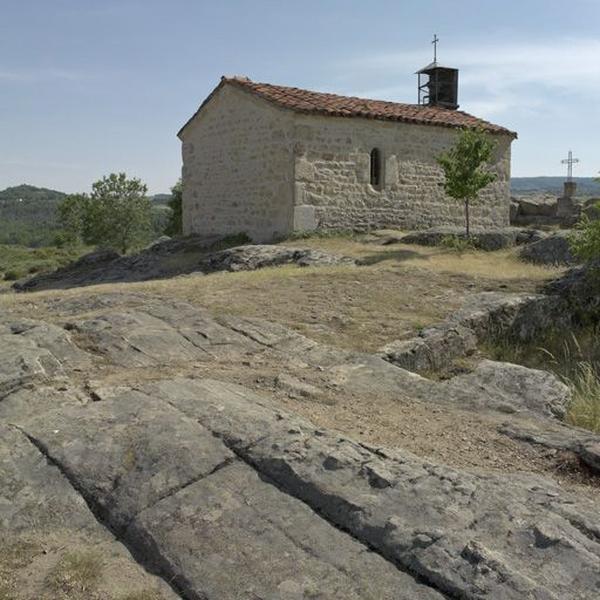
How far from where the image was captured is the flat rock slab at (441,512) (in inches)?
148

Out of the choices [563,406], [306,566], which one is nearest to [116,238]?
[563,406]

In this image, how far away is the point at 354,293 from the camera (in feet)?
39.7

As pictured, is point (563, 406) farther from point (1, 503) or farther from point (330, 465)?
point (1, 503)

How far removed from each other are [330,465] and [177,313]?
5.04 m

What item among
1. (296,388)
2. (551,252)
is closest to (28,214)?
(551,252)

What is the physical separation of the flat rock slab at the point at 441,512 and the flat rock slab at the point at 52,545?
1.13 meters

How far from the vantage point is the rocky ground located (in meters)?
3.84

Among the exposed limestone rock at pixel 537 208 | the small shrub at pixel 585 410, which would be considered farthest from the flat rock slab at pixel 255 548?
the exposed limestone rock at pixel 537 208

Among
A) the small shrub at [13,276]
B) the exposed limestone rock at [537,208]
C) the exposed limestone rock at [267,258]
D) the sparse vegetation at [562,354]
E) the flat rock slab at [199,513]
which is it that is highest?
the exposed limestone rock at [537,208]

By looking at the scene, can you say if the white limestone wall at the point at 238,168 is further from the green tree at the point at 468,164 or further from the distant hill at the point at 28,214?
the distant hill at the point at 28,214

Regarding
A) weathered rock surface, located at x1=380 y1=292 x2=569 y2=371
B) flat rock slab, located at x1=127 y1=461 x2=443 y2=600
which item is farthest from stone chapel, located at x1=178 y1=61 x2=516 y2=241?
flat rock slab, located at x1=127 y1=461 x2=443 y2=600

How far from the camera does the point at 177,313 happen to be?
9344 mm

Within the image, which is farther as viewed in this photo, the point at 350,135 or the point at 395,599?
the point at 350,135

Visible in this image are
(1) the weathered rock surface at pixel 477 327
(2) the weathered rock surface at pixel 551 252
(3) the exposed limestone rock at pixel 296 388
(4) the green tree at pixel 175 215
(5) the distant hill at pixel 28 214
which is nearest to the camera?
(3) the exposed limestone rock at pixel 296 388
